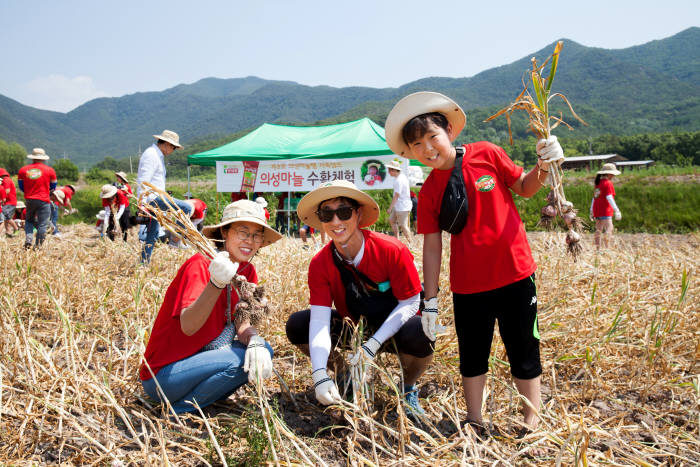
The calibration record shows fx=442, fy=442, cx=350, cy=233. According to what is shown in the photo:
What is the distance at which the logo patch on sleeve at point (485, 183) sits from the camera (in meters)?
1.65

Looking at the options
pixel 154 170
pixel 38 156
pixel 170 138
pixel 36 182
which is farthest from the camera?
pixel 38 156

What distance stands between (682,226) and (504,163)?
9.60 metres

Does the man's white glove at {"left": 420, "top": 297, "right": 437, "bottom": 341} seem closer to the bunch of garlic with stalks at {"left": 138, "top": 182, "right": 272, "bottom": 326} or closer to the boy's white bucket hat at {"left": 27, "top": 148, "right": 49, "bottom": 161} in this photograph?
the bunch of garlic with stalks at {"left": 138, "top": 182, "right": 272, "bottom": 326}

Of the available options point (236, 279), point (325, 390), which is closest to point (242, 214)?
point (236, 279)

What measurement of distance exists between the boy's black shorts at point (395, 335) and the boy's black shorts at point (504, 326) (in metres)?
0.16

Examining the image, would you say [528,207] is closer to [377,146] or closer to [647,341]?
[377,146]

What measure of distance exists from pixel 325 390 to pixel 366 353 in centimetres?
20

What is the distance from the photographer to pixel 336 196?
1.88 m

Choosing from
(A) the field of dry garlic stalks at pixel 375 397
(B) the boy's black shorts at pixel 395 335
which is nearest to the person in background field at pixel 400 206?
(A) the field of dry garlic stalks at pixel 375 397

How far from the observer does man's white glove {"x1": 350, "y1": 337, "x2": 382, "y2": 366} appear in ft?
5.39

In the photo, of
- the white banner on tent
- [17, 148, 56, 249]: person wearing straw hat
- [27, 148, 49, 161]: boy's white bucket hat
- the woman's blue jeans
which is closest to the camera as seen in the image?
the woman's blue jeans

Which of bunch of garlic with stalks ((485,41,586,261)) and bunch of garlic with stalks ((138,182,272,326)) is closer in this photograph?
bunch of garlic with stalks ((138,182,272,326))

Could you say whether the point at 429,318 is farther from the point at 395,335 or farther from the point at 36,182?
the point at 36,182

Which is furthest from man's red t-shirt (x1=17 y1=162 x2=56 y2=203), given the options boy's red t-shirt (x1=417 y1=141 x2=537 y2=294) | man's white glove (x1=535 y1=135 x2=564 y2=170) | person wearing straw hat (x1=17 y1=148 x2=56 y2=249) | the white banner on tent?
man's white glove (x1=535 y1=135 x2=564 y2=170)
